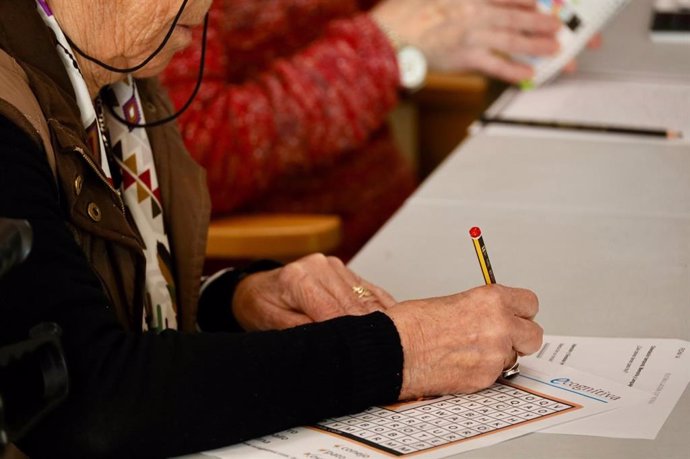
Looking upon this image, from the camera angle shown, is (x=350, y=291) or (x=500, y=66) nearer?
(x=350, y=291)

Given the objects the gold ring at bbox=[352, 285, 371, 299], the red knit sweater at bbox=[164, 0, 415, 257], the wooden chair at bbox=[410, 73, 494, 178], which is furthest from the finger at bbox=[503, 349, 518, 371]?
the wooden chair at bbox=[410, 73, 494, 178]

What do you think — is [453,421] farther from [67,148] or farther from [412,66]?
[412,66]

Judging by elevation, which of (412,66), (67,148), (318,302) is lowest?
(318,302)

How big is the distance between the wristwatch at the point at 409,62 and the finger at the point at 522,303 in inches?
51.1

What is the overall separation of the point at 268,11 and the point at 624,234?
917mm

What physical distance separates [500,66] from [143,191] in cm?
119

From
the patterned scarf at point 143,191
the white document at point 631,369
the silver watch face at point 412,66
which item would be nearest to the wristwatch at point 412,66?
the silver watch face at point 412,66

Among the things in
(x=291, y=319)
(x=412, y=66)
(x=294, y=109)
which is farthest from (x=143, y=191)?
(x=412, y=66)

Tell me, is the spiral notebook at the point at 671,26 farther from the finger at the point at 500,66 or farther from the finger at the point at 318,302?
Answer: the finger at the point at 318,302

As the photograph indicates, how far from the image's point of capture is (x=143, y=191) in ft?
5.06

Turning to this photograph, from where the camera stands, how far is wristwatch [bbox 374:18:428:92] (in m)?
2.49

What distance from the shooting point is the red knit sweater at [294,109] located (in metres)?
2.13

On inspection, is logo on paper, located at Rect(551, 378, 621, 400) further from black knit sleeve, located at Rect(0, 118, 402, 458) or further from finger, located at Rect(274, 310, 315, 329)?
finger, located at Rect(274, 310, 315, 329)

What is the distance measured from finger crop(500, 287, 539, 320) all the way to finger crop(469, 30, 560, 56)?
134 centimetres
